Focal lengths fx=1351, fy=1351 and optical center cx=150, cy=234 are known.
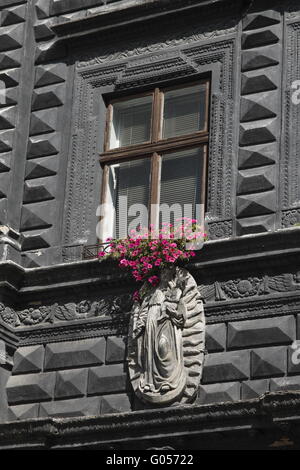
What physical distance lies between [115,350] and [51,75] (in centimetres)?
405

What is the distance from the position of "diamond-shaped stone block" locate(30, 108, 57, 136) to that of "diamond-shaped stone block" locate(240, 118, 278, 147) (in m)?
2.64

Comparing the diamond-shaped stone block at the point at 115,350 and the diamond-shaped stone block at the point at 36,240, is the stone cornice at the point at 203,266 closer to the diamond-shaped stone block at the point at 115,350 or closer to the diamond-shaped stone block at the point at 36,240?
the diamond-shaped stone block at the point at 36,240

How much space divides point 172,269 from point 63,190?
6.96 ft

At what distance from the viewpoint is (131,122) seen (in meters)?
16.7

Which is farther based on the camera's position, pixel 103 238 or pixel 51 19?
pixel 51 19

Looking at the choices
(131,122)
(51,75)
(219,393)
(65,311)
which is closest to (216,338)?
(219,393)

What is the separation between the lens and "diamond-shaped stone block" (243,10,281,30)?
52.7 feet

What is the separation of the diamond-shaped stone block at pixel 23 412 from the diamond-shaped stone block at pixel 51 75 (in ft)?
14.2

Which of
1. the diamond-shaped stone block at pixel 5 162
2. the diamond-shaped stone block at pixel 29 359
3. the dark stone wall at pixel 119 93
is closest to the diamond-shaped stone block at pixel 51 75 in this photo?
the dark stone wall at pixel 119 93

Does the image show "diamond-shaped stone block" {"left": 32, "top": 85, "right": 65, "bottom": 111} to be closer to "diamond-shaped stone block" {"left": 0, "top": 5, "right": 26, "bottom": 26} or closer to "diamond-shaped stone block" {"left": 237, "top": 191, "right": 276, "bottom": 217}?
"diamond-shaped stone block" {"left": 0, "top": 5, "right": 26, "bottom": 26}

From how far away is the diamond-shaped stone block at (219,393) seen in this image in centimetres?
1422

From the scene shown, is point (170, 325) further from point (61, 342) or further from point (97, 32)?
point (97, 32)
